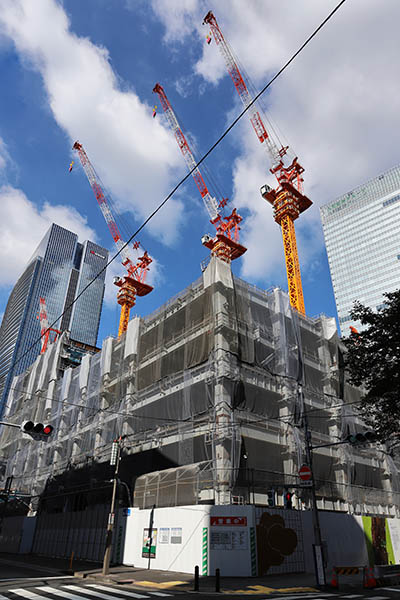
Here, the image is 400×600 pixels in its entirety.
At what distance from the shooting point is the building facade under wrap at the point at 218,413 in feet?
90.8

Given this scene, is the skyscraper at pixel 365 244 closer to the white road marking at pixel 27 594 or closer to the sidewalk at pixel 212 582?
the sidewalk at pixel 212 582

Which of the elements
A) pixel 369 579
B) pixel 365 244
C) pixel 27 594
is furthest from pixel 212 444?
pixel 365 244

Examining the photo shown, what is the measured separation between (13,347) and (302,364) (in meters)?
171

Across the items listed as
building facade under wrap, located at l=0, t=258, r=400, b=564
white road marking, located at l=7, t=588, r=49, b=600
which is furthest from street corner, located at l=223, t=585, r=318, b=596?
building facade under wrap, located at l=0, t=258, r=400, b=564

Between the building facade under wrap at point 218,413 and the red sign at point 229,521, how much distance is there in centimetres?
298

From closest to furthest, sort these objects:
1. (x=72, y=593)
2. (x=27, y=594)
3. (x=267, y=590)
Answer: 1. (x=27, y=594)
2. (x=72, y=593)
3. (x=267, y=590)

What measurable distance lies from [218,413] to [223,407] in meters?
0.55

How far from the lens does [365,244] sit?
14500 centimetres

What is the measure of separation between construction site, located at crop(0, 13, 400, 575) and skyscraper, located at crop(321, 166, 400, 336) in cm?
10381

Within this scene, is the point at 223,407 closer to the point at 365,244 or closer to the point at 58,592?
the point at 58,592

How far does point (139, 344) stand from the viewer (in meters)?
40.5

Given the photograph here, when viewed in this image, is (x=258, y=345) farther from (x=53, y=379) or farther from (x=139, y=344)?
(x=53, y=379)

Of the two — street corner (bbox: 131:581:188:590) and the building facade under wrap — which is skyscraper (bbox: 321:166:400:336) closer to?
the building facade under wrap

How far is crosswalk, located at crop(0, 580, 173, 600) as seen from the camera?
13.2 meters
